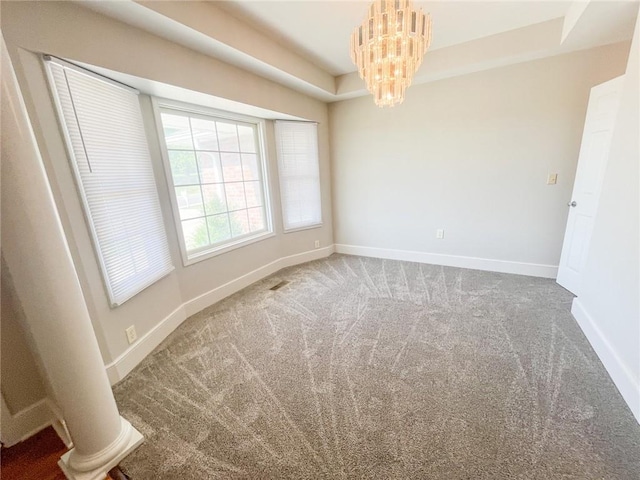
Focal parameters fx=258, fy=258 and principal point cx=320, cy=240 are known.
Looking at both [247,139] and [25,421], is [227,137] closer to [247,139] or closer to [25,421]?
[247,139]

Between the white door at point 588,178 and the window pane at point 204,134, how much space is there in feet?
12.1

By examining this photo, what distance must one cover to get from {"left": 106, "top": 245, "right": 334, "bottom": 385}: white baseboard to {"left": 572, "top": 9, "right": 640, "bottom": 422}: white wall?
3115 millimetres

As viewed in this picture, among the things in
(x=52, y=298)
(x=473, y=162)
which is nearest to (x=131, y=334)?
(x=52, y=298)

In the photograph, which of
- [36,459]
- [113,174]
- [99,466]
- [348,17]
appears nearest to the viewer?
[99,466]

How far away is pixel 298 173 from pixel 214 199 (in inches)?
52.2

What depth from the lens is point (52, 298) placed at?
1049mm

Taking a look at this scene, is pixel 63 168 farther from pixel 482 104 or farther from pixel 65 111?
pixel 482 104

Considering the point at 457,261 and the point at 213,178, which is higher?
the point at 213,178

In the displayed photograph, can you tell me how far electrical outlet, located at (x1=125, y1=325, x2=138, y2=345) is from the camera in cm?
191

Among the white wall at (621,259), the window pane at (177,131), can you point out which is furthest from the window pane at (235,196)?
the white wall at (621,259)

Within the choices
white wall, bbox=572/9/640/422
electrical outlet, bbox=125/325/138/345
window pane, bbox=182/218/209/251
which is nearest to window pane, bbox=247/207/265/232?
window pane, bbox=182/218/209/251

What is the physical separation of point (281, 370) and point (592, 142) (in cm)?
352

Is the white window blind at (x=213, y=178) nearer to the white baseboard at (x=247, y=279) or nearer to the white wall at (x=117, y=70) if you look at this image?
the white wall at (x=117, y=70)

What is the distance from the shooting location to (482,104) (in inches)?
120
